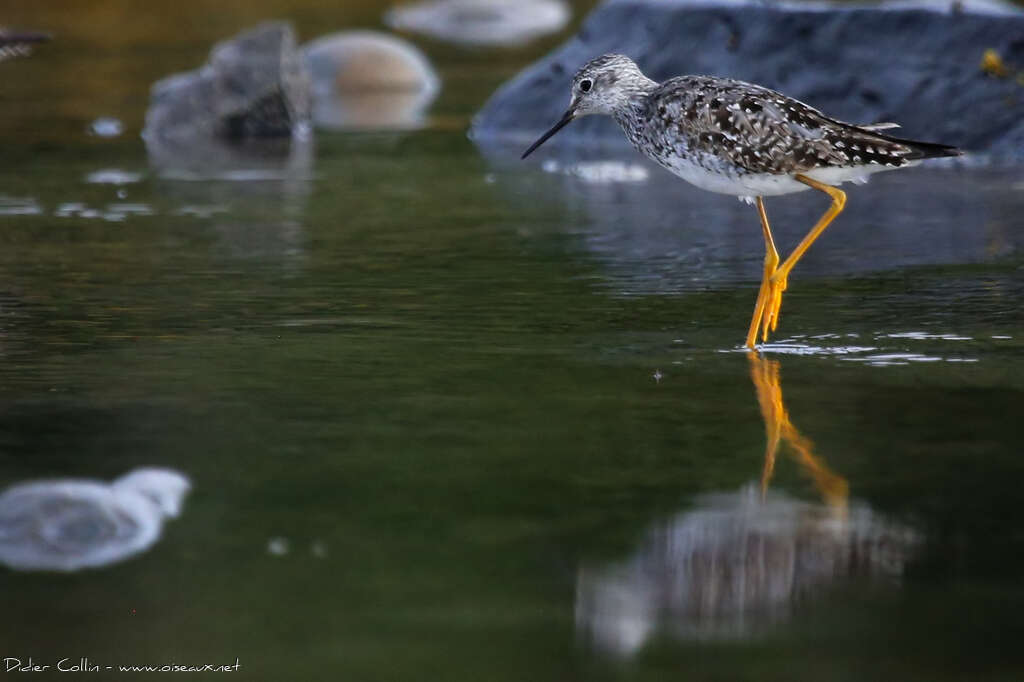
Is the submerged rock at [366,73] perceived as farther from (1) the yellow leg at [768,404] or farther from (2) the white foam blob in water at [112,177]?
(1) the yellow leg at [768,404]

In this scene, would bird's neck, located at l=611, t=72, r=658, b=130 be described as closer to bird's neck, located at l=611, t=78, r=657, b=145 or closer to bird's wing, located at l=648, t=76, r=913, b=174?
bird's neck, located at l=611, t=78, r=657, b=145

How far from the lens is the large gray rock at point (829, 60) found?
1511 centimetres

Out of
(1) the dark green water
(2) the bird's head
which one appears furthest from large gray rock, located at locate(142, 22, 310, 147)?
(2) the bird's head

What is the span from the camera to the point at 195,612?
509cm

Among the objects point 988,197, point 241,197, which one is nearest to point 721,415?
point 988,197

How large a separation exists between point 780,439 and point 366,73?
1710 cm

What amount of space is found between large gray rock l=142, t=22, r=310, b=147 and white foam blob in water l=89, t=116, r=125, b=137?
11.5 inches

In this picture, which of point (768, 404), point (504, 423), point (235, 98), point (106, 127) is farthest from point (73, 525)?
point (106, 127)

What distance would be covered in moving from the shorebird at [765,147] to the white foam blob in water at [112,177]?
6.59m

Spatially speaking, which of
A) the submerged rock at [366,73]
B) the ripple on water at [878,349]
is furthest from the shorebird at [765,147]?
the submerged rock at [366,73]

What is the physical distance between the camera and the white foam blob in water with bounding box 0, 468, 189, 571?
549 centimetres

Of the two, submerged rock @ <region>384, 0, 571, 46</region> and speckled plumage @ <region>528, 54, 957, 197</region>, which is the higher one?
submerged rock @ <region>384, 0, 571, 46</region>

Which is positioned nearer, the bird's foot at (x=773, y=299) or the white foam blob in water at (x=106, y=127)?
the bird's foot at (x=773, y=299)

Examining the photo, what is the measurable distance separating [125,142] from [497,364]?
1009cm
